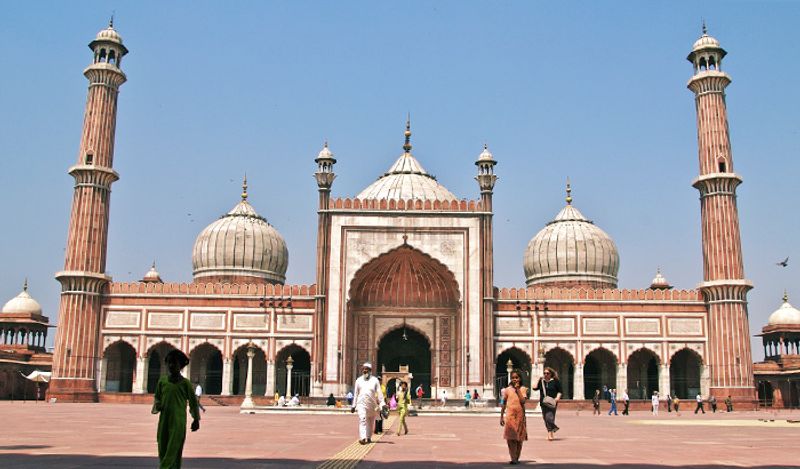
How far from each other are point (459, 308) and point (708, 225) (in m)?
11.7

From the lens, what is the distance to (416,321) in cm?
3806

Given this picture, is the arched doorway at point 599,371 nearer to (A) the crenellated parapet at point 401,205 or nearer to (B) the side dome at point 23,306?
(A) the crenellated parapet at point 401,205

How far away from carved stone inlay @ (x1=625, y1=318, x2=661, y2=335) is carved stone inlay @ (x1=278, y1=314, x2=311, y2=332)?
46.6 feet

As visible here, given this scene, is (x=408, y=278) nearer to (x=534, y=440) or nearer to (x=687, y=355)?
(x=687, y=355)

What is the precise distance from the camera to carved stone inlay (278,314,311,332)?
37.0m

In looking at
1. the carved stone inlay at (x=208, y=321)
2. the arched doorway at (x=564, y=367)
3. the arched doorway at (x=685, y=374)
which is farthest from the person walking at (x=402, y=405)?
the arched doorway at (x=685, y=374)

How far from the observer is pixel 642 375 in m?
39.2

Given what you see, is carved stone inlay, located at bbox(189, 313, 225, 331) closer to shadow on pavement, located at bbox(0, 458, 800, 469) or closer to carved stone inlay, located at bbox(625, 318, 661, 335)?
carved stone inlay, located at bbox(625, 318, 661, 335)

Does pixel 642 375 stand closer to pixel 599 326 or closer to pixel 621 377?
pixel 621 377

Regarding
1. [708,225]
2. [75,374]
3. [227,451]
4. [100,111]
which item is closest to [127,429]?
[227,451]

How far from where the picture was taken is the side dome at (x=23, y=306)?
4853 centimetres

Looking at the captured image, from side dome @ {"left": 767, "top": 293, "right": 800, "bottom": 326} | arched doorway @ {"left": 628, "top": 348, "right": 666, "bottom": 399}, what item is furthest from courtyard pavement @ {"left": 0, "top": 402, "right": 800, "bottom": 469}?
side dome @ {"left": 767, "top": 293, "right": 800, "bottom": 326}

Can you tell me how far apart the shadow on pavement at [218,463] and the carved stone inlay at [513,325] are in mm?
27970

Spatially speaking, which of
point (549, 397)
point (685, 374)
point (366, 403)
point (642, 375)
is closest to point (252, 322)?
point (642, 375)
